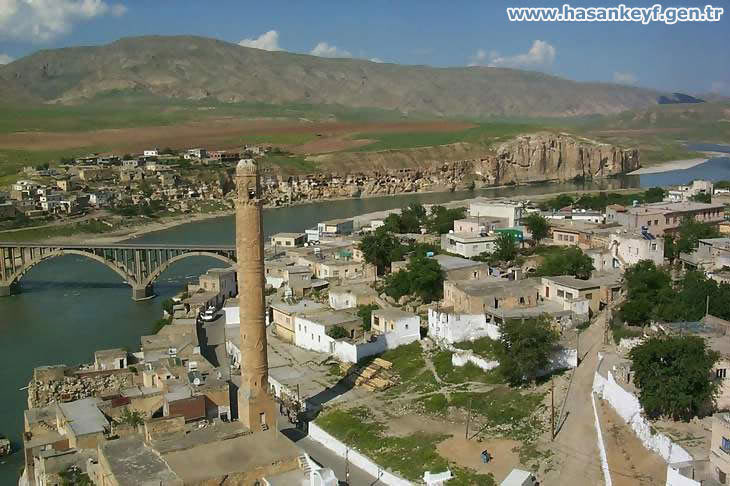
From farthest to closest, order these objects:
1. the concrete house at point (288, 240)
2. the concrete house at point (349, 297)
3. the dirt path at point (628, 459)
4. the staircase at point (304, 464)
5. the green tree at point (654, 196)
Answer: the green tree at point (654, 196)
the concrete house at point (288, 240)
the concrete house at point (349, 297)
the staircase at point (304, 464)
the dirt path at point (628, 459)

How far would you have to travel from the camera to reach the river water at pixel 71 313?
800 inches

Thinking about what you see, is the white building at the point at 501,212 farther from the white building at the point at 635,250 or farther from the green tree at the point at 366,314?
the green tree at the point at 366,314

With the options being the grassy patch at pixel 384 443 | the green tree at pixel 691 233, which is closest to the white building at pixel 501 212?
the green tree at pixel 691 233

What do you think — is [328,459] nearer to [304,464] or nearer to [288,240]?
[304,464]

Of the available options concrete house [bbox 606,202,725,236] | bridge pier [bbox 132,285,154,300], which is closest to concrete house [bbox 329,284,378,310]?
concrete house [bbox 606,202,725,236]

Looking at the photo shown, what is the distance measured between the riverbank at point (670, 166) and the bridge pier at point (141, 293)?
60.4 metres

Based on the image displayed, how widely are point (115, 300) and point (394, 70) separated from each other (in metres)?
162

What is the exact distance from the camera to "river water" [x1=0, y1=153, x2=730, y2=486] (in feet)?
66.6

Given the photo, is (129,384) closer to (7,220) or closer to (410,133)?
(7,220)

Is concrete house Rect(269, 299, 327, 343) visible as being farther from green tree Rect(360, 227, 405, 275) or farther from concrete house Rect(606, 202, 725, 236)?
concrete house Rect(606, 202, 725, 236)

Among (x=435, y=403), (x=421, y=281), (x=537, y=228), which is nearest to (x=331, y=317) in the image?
(x=421, y=281)

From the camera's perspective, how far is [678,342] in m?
12.5

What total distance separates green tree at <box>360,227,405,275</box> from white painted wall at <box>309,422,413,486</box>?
9981mm

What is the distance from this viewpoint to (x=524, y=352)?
14.9 m
